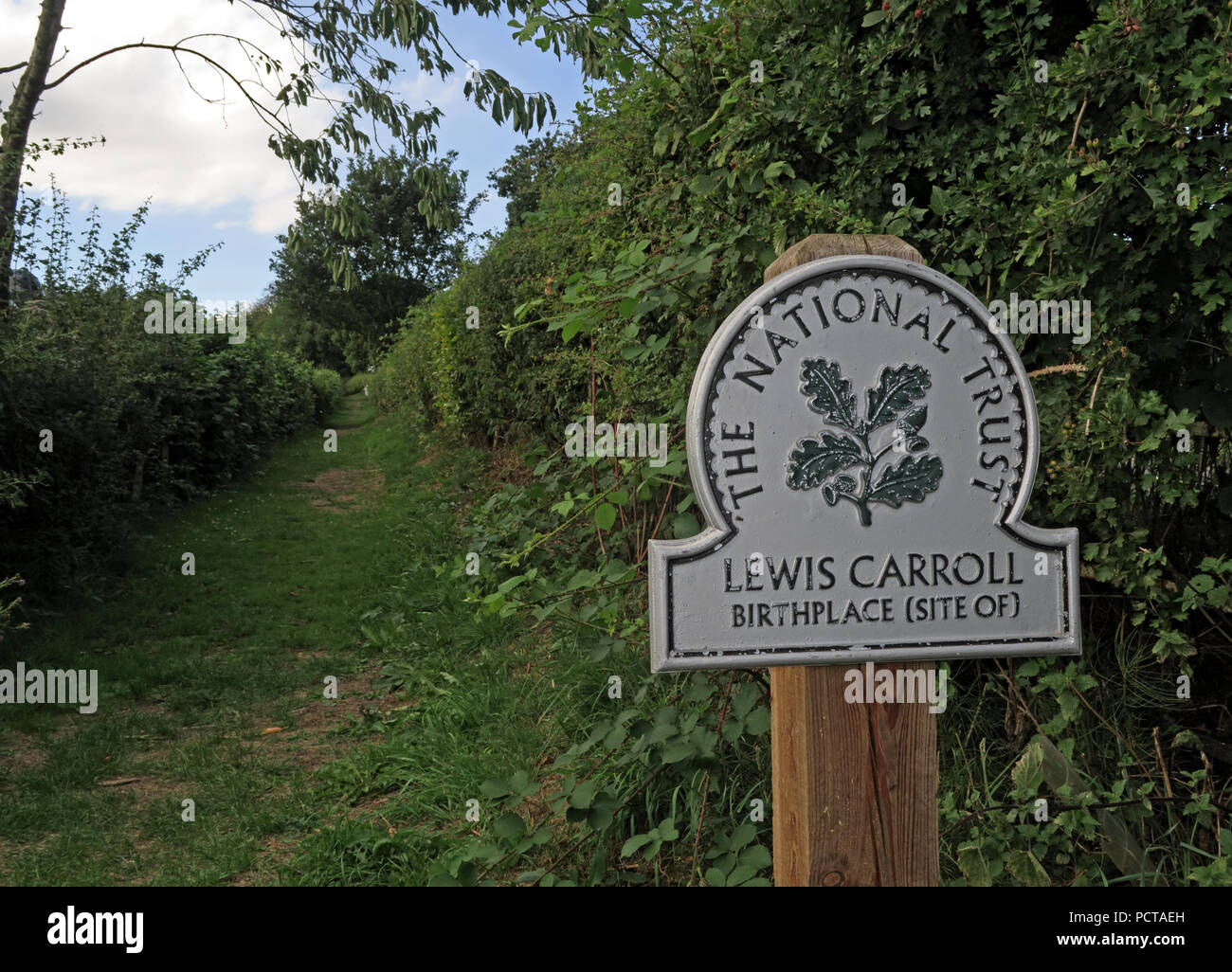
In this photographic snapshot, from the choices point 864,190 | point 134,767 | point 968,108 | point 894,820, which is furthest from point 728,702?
point 134,767

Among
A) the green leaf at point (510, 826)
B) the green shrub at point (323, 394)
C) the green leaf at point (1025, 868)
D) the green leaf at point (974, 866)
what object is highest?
the green shrub at point (323, 394)

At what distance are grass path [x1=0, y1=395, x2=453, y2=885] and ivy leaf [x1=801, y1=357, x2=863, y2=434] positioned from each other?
3087 mm

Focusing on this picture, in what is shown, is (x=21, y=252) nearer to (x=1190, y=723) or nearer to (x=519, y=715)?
(x=519, y=715)

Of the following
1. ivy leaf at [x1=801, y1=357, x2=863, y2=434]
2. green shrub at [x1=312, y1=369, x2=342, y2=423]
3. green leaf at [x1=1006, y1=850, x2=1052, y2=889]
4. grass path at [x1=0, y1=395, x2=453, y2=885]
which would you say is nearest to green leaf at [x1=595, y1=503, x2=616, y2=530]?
ivy leaf at [x1=801, y1=357, x2=863, y2=434]

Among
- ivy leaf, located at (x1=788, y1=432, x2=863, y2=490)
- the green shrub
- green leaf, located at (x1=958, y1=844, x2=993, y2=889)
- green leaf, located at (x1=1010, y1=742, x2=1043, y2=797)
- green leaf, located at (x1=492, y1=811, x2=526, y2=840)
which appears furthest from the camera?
the green shrub

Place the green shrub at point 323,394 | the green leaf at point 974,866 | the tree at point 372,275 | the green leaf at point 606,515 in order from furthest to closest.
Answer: the tree at point 372,275 < the green shrub at point 323,394 < the green leaf at point 606,515 < the green leaf at point 974,866

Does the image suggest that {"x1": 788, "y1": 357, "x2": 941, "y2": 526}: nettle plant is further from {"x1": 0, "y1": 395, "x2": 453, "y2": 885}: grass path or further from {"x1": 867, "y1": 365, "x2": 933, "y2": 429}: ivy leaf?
{"x1": 0, "y1": 395, "x2": 453, "y2": 885}: grass path

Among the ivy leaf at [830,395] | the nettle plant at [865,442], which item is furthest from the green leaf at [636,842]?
the ivy leaf at [830,395]

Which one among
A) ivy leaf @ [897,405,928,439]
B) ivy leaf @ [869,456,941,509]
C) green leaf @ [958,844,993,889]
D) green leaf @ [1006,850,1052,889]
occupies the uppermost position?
ivy leaf @ [897,405,928,439]

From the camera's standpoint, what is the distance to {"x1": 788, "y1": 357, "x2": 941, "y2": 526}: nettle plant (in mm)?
1842

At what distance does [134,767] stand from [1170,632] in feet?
16.3

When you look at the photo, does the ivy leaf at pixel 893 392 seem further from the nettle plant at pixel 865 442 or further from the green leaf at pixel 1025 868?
the green leaf at pixel 1025 868

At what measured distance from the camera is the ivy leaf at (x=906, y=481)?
186 centimetres

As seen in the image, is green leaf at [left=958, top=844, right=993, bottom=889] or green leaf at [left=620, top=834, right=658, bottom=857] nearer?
green leaf at [left=958, top=844, right=993, bottom=889]
